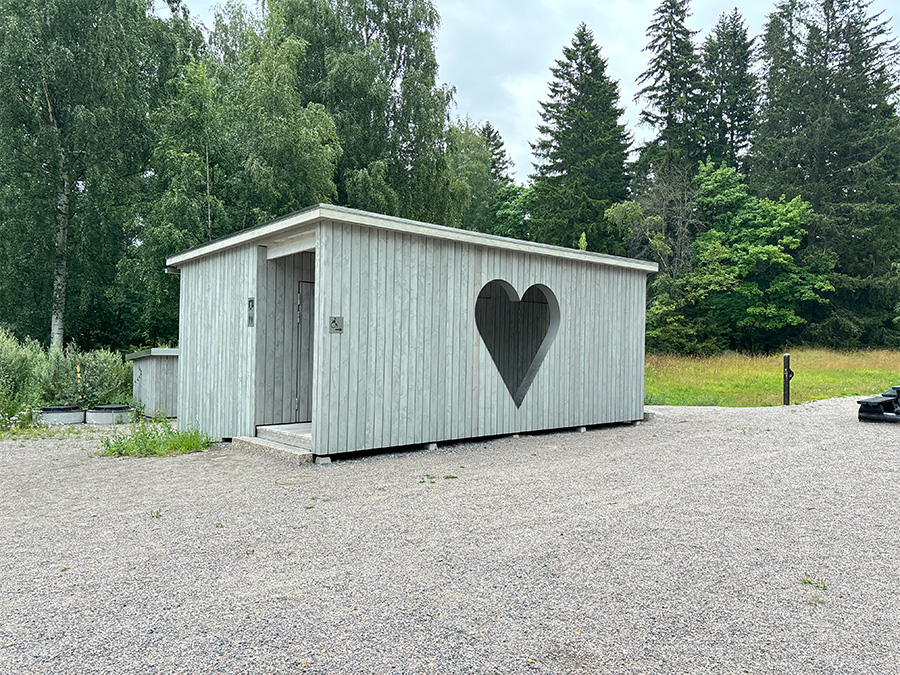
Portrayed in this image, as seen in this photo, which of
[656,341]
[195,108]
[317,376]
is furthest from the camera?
[656,341]

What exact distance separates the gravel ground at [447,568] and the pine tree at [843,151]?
25.1m

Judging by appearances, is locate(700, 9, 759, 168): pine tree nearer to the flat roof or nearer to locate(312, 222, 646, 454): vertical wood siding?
locate(312, 222, 646, 454): vertical wood siding

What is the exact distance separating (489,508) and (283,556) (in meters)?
1.60

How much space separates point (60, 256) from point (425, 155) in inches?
426

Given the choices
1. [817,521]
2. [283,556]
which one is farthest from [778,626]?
[283,556]

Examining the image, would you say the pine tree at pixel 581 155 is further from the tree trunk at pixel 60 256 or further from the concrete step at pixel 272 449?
the concrete step at pixel 272 449

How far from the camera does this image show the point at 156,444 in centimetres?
691

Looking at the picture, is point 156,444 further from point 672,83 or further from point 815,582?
point 672,83

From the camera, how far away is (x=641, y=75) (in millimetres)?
29875

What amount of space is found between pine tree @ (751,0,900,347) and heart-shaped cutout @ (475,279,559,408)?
21.3 meters

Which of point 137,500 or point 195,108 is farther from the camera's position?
point 195,108

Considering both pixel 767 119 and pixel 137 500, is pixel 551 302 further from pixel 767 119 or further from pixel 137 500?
pixel 767 119

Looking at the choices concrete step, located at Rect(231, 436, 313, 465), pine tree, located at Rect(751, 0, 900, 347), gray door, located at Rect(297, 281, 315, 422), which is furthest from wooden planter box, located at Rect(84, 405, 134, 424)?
pine tree, located at Rect(751, 0, 900, 347)

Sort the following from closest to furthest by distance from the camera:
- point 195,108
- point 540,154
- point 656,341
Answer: point 195,108 < point 656,341 < point 540,154
